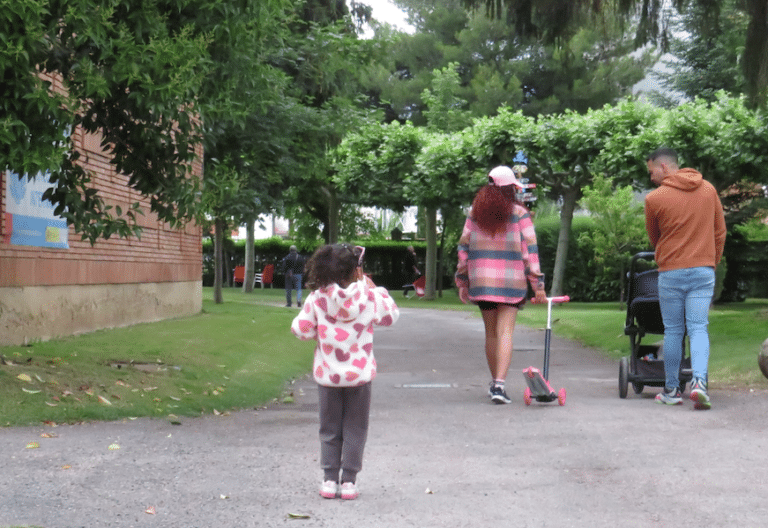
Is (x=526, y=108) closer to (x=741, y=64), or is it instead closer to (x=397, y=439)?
(x=741, y=64)

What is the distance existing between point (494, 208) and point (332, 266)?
3.34 meters

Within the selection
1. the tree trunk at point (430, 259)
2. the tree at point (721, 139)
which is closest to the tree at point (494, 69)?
the tree trunk at point (430, 259)

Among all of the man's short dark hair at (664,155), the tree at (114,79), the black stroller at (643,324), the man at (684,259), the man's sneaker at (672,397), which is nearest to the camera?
the tree at (114,79)

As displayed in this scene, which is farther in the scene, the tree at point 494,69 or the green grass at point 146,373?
the tree at point 494,69

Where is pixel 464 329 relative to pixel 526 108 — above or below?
below

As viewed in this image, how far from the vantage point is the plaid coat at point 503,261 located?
25.5ft

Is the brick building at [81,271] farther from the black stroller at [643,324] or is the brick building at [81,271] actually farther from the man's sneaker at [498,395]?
the black stroller at [643,324]

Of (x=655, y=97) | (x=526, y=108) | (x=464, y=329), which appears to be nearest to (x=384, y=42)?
(x=464, y=329)

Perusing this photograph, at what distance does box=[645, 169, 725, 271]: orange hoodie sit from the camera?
7293 millimetres

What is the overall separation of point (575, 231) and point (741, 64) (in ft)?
68.5

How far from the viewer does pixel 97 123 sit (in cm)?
847

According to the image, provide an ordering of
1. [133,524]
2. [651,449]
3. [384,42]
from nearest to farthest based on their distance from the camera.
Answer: [133,524] → [651,449] → [384,42]

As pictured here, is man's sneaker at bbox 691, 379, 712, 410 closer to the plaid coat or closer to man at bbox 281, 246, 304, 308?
the plaid coat

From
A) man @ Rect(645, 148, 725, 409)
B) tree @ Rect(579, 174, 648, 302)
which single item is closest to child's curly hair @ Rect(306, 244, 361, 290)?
man @ Rect(645, 148, 725, 409)
